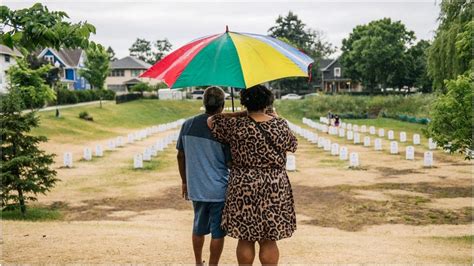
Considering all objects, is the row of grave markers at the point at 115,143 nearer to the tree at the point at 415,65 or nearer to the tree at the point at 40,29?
the tree at the point at 40,29

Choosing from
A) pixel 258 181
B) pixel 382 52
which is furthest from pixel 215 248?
pixel 382 52

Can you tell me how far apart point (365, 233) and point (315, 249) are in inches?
150

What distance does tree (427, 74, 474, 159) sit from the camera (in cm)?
1310

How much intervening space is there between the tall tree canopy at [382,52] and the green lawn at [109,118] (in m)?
21.1

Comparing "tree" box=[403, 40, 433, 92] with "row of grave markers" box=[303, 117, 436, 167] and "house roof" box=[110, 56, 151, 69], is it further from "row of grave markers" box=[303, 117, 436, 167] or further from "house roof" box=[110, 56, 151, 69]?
"house roof" box=[110, 56, 151, 69]

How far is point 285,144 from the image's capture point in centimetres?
488

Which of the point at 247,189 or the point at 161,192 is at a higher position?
the point at 247,189

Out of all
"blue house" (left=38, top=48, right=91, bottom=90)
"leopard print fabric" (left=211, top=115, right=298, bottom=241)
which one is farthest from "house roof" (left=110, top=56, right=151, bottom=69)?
"leopard print fabric" (left=211, top=115, right=298, bottom=241)

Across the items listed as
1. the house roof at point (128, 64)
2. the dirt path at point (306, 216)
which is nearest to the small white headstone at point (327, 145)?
the dirt path at point (306, 216)

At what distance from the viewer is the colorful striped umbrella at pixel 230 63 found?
189 inches

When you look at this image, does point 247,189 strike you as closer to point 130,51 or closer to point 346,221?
point 346,221

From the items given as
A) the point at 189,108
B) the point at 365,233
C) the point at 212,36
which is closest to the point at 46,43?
the point at 212,36

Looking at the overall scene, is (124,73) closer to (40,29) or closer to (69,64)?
(69,64)

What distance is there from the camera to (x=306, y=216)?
14023 millimetres
